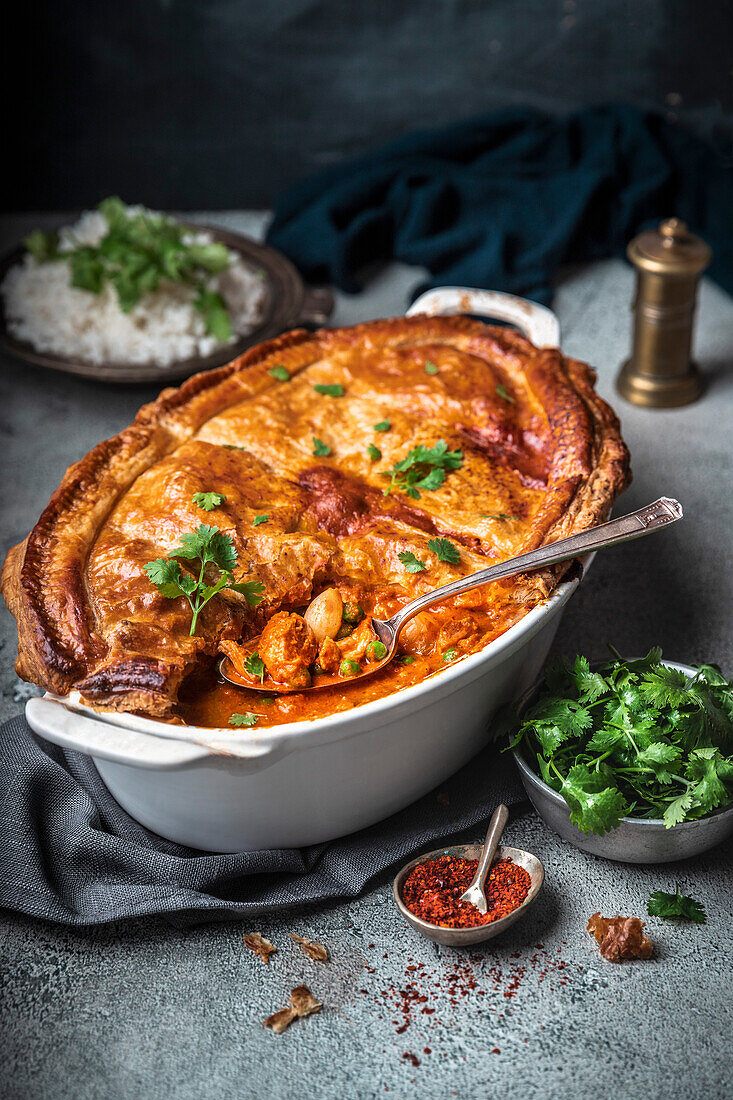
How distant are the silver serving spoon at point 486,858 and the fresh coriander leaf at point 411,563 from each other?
0.57 meters

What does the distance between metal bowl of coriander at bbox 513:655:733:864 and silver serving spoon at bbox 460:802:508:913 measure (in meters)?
0.10

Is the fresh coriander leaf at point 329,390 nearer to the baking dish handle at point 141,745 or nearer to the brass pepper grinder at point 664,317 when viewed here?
the baking dish handle at point 141,745

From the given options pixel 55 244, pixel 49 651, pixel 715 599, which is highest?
pixel 49 651

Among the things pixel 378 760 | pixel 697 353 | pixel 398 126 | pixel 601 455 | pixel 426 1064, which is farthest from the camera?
pixel 398 126

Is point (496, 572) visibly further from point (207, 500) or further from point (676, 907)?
point (676, 907)

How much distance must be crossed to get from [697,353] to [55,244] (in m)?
2.67

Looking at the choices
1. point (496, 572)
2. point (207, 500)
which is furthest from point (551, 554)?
point (207, 500)

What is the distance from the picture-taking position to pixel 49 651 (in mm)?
2141

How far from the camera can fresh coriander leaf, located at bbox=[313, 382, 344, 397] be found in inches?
118

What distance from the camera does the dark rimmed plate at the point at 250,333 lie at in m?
3.78

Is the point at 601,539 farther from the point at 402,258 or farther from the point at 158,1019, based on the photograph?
the point at 402,258

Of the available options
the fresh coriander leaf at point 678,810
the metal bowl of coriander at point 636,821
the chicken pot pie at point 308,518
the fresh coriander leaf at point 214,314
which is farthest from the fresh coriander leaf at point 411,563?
the fresh coriander leaf at point 214,314

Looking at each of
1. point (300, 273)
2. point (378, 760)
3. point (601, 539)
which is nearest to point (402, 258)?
point (300, 273)

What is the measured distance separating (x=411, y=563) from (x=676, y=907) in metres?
0.95
